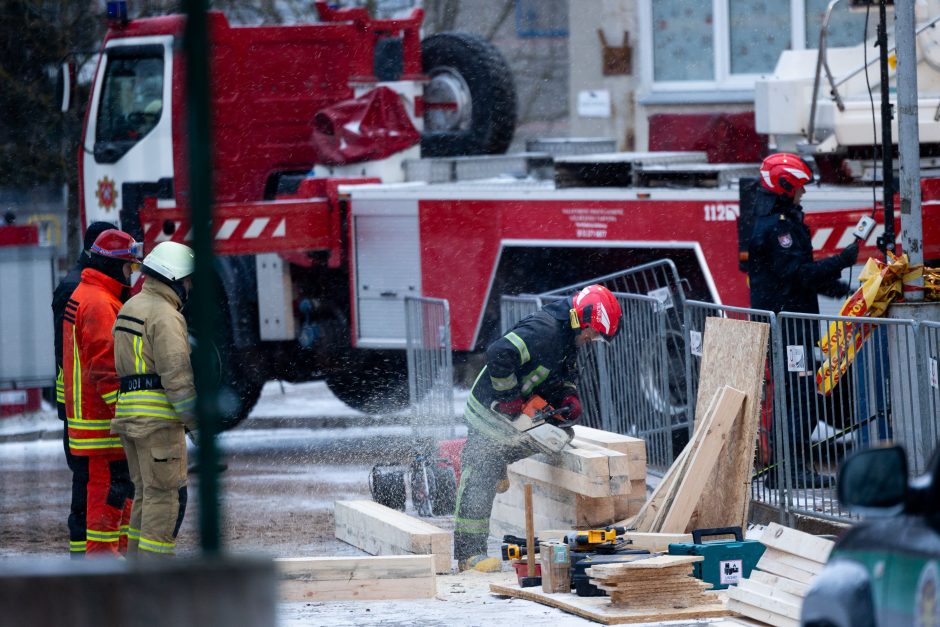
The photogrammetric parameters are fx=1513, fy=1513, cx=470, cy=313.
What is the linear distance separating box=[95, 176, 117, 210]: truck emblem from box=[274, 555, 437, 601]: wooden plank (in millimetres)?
6116

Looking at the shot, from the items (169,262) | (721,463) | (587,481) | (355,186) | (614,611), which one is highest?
(355,186)

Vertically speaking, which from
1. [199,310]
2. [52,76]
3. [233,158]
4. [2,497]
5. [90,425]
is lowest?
[2,497]

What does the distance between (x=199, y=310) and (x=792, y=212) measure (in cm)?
651

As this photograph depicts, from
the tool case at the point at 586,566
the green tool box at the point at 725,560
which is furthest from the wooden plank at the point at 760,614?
the tool case at the point at 586,566

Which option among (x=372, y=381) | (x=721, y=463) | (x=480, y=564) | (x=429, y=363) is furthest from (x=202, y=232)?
(x=372, y=381)

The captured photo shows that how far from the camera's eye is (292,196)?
12266 mm

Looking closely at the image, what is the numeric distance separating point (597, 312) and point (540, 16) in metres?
18.0

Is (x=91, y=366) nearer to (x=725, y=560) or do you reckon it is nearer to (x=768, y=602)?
(x=725, y=560)

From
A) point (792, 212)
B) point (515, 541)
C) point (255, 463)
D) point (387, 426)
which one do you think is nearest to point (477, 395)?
point (515, 541)

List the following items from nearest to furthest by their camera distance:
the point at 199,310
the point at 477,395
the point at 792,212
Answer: the point at 199,310 < the point at 477,395 < the point at 792,212

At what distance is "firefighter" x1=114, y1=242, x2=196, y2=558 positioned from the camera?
708 cm

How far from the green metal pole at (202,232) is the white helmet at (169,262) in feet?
13.9

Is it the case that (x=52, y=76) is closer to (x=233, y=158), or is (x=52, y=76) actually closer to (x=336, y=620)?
(x=233, y=158)

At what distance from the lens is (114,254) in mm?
7516
